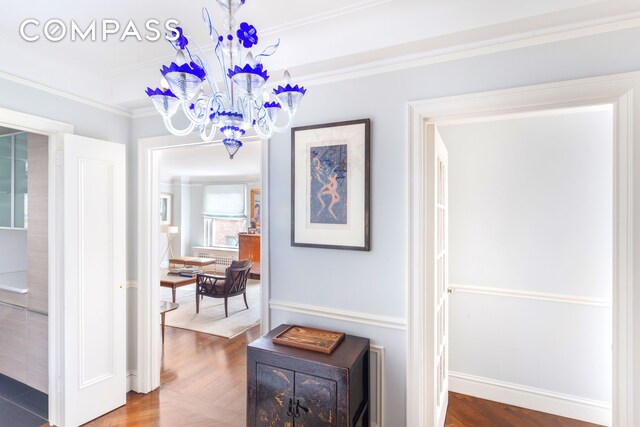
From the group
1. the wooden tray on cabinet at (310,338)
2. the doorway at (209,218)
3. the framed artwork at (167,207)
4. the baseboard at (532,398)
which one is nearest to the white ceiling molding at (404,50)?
the wooden tray on cabinet at (310,338)

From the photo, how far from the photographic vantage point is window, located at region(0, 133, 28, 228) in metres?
2.92

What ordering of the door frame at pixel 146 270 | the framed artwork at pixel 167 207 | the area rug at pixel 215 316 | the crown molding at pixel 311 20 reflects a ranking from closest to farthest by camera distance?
the crown molding at pixel 311 20 < the door frame at pixel 146 270 < the area rug at pixel 215 316 < the framed artwork at pixel 167 207

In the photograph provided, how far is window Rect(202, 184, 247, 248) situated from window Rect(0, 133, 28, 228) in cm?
511

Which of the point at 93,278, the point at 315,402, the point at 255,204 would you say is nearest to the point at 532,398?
the point at 315,402

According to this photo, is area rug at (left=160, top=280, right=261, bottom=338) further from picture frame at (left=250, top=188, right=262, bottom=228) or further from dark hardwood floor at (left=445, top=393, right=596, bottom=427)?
dark hardwood floor at (left=445, top=393, right=596, bottom=427)

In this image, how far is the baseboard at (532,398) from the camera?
2.30m

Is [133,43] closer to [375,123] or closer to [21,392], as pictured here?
[375,123]

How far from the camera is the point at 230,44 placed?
49.6 inches

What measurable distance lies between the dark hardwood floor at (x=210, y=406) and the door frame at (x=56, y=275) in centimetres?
34

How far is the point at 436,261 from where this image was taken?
6.44ft

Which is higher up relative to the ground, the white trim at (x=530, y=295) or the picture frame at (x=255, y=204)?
the picture frame at (x=255, y=204)

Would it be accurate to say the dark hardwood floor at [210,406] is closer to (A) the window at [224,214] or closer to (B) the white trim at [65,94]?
(B) the white trim at [65,94]

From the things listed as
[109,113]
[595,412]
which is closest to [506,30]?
[595,412]

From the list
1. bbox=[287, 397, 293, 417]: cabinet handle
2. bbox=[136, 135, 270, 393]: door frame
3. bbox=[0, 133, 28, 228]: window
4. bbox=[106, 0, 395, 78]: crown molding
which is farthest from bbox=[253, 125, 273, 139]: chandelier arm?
bbox=[0, 133, 28, 228]: window
